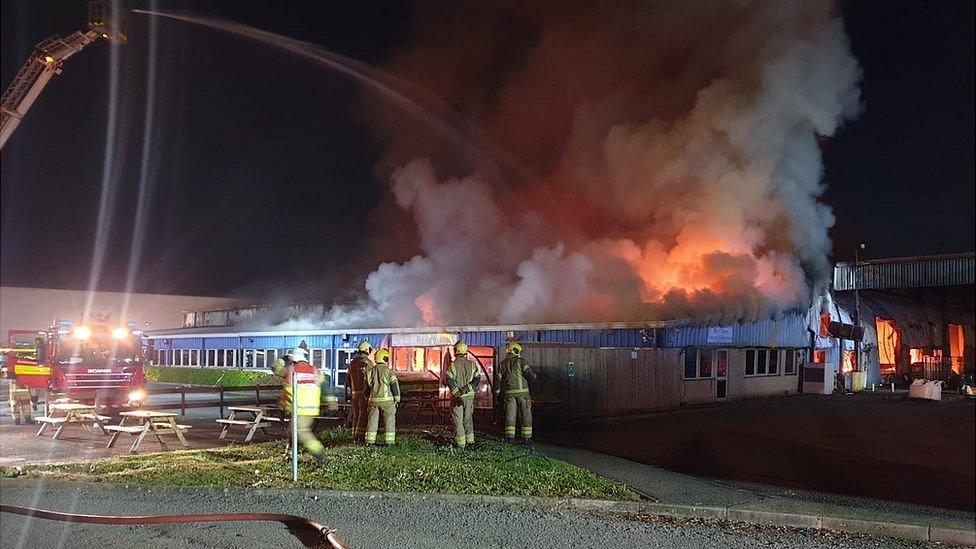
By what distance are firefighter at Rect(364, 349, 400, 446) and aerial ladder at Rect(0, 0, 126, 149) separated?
12.1 meters

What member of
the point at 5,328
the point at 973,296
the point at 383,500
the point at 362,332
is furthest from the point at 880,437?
the point at 5,328

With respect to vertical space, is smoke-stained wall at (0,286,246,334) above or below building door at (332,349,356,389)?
above

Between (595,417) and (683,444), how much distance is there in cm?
411

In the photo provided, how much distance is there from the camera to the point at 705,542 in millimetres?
6375

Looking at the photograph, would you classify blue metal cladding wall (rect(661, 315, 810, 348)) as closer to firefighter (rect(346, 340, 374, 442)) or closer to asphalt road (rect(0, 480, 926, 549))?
firefighter (rect(346, 340, 374, 442))

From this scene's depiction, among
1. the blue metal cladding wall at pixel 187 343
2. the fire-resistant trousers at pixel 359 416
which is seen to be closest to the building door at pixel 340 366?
the blue metal cladding wall at pixel 187 343

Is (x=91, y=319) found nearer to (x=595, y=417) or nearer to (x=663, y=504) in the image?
(x=595, y=417)

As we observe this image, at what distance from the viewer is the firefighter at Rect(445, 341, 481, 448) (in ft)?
36.0

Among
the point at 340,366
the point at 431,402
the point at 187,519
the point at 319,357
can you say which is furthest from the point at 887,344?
the point at 187,519

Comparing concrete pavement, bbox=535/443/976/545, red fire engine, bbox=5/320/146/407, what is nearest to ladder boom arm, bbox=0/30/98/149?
red fire engine, bbox=5/320/146/407

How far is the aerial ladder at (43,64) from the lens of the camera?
17.6 meters

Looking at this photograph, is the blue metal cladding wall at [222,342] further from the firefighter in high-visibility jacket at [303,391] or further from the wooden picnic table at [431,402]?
the firefighter in high-visibility jacket at [303,391]

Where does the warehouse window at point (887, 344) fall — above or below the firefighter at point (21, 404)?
above

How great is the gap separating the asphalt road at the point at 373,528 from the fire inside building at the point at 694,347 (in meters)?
6.98
